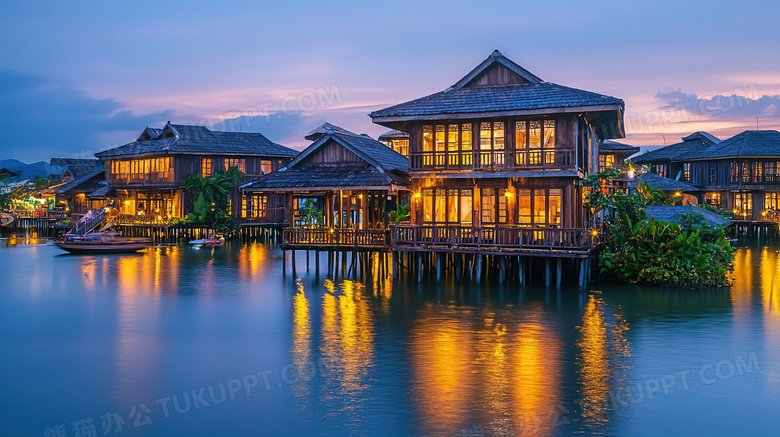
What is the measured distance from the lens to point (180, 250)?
166 ft

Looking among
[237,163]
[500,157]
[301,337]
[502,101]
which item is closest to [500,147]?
[500,157]

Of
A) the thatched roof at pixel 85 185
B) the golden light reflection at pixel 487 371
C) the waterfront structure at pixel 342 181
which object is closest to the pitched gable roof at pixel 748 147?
the waterfront structure at pixel 342 181

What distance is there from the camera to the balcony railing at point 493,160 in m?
27.6

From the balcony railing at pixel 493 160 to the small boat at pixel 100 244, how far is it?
26512mm

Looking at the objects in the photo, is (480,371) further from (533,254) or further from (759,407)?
(533,254)

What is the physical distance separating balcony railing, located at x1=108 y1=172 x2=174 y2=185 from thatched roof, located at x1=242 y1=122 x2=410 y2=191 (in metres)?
26.9

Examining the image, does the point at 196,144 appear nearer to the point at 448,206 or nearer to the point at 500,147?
the point at 448,206

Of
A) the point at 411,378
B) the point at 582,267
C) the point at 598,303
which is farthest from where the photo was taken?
the point at 582,267

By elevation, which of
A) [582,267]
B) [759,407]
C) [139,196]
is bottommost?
[759,407]

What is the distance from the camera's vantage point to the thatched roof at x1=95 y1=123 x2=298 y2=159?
58.3m

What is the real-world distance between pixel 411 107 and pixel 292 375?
16.6 m

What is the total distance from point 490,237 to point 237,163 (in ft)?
123

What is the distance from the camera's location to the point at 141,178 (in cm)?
6081

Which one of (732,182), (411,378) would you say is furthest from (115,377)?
(732,182)
